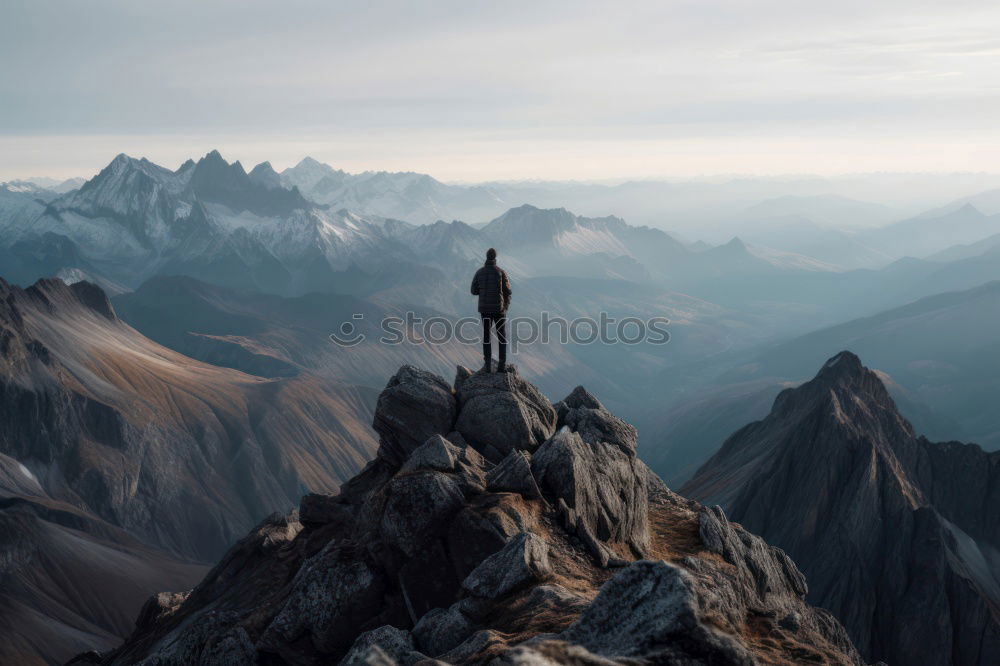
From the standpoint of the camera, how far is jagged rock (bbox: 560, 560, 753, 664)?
52.7ft

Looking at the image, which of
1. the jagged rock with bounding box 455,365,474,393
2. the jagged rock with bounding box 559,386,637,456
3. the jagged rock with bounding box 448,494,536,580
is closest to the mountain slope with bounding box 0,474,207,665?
the jagged rock with bounding box 455,365,474,393

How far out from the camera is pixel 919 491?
12875 centimetres

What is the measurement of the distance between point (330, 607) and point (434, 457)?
21.4ft

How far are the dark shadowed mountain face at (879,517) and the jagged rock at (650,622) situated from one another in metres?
102

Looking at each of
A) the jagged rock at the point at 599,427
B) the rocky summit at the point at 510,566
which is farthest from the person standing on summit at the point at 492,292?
the jagged rock at the point at 599,427

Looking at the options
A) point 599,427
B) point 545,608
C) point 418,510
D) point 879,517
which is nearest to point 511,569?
point 545,608

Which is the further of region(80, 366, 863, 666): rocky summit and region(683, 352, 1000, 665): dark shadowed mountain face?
region(683, 352, 1000, 665): dark shadowed mountain face

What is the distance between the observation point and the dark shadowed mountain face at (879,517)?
102m

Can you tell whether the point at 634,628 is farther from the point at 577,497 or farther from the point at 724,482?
the point at 724,482

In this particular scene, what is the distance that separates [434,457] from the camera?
29.2m

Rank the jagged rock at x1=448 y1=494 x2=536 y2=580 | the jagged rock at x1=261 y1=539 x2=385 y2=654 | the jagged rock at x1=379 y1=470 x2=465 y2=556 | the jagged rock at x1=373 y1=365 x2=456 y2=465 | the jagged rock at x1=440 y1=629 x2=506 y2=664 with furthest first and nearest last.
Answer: the jagged rock at x1=373 y1=365 x2=456 y2=465, the jagged rock at x1=379 y1=470 x2=465 y2=556, the jagged rock at x1=261 y1=539 x2=385 y2=654, the jagged rock at x1=448 y1=494 x2=536 y2=580, the jagged rock at x1=440 y1=629 x2=506 y2=664

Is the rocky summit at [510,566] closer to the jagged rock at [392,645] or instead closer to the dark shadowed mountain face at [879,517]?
the jagged rock at [392,645]

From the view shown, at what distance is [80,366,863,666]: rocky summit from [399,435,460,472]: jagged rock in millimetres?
58

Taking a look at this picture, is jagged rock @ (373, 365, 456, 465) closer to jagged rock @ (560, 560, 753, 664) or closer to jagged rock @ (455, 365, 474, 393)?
jagged rock @ (455, 365, 474, 393)
